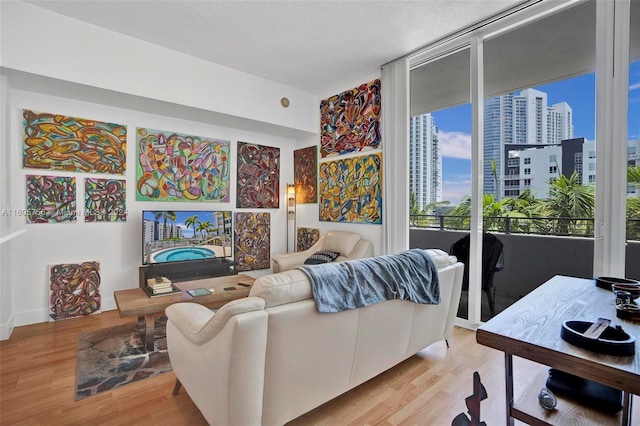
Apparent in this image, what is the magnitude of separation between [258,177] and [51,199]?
2578 mm

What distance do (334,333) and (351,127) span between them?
3375 millimetres

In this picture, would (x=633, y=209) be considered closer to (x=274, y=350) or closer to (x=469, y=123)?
(x=469, y=123)

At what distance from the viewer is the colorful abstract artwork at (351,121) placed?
13.7 ft

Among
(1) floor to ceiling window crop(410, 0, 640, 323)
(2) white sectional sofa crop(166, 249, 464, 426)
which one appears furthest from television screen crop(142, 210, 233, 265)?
(1) floor to ceiling window crop(410, 0, 640, 323)

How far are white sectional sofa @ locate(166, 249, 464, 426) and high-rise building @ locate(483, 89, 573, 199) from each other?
220 centimetres

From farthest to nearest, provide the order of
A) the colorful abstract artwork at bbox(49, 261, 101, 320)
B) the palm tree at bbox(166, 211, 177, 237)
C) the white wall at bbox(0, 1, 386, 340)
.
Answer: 1. the palm tree at bbox(166, 211, 177, 237)
2. the colorful abstract artwork at bbox(49, 261, 101, 320)
3. the white wall at bbox(0, 1, 386, 340)

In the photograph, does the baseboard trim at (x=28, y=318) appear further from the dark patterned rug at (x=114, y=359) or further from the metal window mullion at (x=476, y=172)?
the metal window mullion at (x=476, y=172)

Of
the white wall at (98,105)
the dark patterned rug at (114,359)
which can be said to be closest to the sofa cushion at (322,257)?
the white wall at (98,105)

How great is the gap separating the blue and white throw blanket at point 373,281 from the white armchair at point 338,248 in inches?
72.4

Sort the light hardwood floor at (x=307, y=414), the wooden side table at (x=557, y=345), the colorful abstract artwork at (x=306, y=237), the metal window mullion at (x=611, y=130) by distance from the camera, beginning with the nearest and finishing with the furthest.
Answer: the wooden side table at (x=557, y=345), the light hardwood floor at (x=307, y=414), the metal window mullion at (x=611, y=130), the colorful abstract artwork at (x=306, y=237)

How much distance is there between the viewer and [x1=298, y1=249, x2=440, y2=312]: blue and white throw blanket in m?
1.67

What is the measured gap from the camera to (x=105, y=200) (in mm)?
3699

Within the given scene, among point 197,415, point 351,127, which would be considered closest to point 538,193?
point 351,127

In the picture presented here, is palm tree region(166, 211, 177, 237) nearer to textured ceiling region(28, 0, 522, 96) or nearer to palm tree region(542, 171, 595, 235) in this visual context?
textured ceiling region(28, 0, 522, 96)
